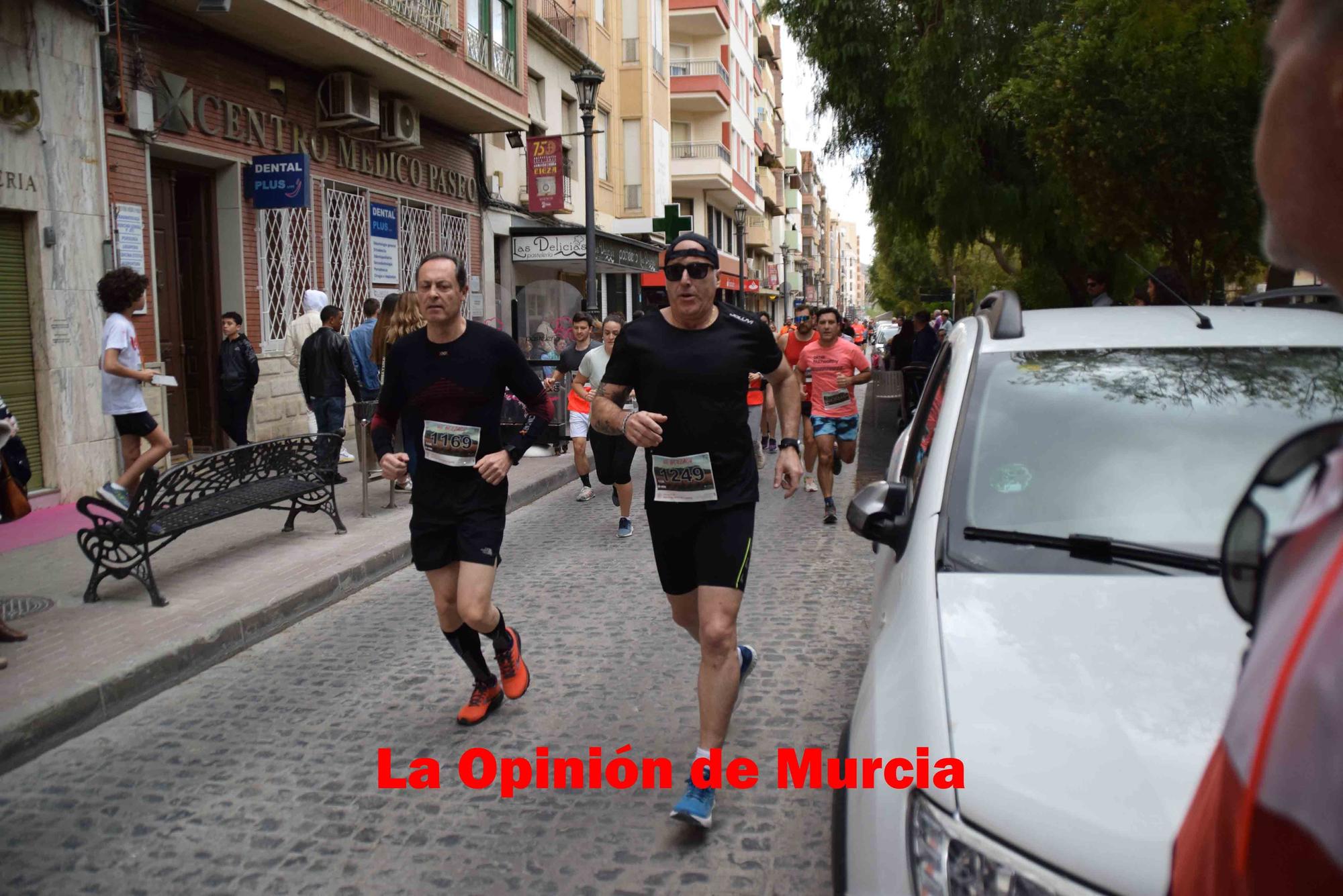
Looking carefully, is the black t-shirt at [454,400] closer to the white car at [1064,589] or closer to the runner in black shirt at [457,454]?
the runner in black shirt at [457,454]

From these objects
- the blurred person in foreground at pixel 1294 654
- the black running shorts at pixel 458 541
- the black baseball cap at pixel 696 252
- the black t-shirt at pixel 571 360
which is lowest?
the black running shorts at pixel 458 541

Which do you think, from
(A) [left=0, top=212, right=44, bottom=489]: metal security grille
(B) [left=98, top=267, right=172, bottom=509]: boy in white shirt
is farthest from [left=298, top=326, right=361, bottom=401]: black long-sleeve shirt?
(B) [left=98, top=267, right=172, bottom=509]: boy in white shirt

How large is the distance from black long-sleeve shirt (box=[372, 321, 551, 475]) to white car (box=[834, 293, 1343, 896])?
70.8 inches

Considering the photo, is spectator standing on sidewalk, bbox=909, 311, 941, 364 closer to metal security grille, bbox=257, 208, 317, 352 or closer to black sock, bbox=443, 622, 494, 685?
metal security grille, bbox=257, 208, 317, 352

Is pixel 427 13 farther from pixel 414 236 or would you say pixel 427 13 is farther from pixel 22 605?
pixel 22 605

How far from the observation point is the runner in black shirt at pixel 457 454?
4.86 m

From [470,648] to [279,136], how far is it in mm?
11371

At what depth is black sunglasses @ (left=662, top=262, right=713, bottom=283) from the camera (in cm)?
419

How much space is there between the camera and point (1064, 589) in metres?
2.68

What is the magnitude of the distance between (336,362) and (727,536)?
898 cm

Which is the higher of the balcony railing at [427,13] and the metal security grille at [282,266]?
the balcony railing at [427,13]

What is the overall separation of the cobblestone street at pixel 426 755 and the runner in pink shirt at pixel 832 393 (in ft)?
10.0

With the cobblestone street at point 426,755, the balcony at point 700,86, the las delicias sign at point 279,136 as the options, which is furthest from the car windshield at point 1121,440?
the balcony at point 700,86

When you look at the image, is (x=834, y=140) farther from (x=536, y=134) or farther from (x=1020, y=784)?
(x=1020, y=784)
